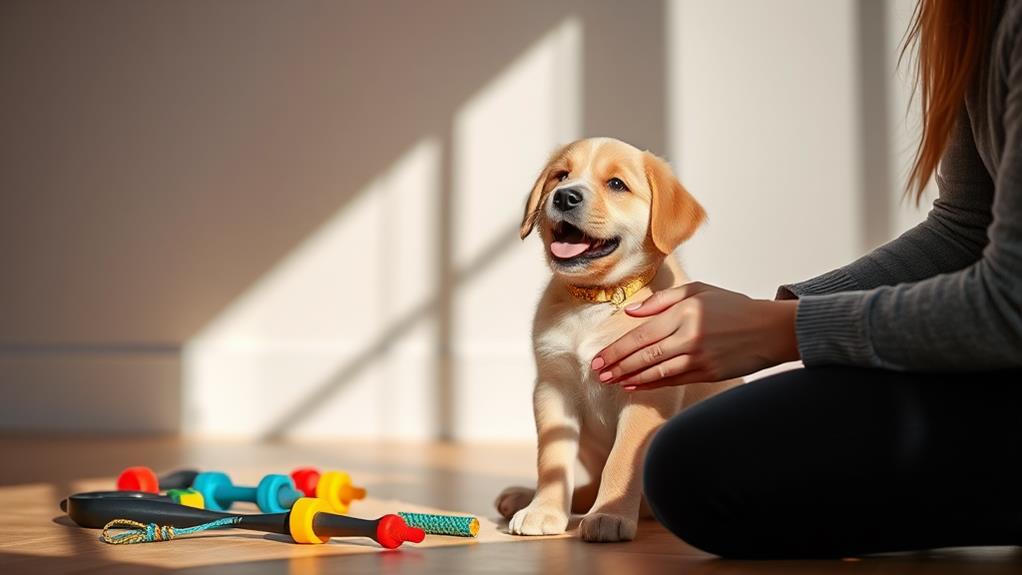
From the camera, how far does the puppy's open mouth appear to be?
1685mm

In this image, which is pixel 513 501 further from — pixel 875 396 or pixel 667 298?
pixel 875 396

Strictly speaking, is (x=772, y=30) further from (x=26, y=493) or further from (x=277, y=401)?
(x=26, y=493)

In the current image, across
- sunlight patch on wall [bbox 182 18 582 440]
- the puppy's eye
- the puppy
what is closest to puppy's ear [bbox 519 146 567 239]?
the puppy

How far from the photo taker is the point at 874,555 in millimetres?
1306

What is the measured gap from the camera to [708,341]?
1.24 m

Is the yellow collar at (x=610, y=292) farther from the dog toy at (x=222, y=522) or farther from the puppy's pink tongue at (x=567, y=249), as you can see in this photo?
the dog toy at (x=222, y=522)

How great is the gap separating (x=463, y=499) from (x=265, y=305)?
6.55 ft

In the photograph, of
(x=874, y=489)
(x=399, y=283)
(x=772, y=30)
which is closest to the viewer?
(x=874, y=489)

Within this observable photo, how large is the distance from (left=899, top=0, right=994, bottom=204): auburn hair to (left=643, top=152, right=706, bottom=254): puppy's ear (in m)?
0.42

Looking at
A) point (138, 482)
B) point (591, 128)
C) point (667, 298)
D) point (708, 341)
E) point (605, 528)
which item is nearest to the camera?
point (708, 341)

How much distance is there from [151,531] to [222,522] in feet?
0.30

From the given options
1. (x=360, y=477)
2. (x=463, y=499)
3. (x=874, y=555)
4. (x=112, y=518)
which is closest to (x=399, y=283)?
(x=360, y=477)

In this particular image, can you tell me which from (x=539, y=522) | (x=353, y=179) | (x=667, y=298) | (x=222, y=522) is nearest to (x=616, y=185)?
(x=667, y=298)

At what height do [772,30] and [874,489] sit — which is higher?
[772,30]
